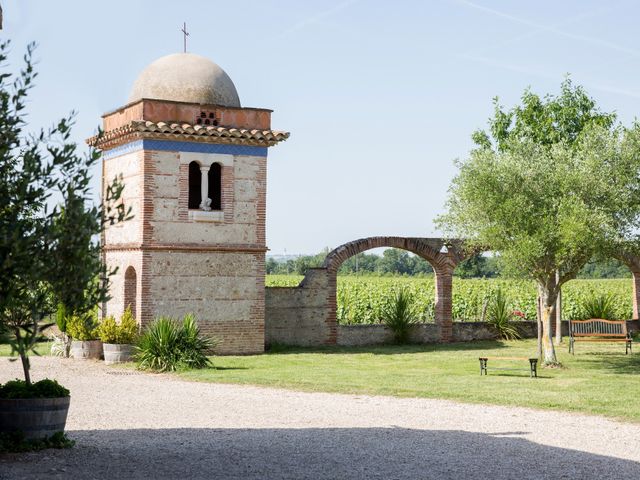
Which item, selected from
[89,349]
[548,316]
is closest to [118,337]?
[89,349]

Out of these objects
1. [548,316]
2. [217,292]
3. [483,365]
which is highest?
[217,292]

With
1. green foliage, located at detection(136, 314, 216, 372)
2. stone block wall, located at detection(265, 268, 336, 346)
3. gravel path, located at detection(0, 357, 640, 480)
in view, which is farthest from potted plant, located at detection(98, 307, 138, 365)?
gravel path, located at detection(0, 357, 640, 480)

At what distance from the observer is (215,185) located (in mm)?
26250

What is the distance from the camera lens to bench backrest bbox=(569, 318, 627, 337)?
25891 mm

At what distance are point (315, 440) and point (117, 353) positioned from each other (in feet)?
39.3

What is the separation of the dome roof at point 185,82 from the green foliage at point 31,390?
15.1 meters

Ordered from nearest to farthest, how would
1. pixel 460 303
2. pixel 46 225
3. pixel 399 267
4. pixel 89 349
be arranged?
pixel 46 225 < pixel 89 349 < pixel 460 303 < pixel 399 267

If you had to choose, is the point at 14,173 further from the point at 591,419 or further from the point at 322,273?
the point at 322,273

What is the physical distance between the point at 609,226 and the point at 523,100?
38.6 ft

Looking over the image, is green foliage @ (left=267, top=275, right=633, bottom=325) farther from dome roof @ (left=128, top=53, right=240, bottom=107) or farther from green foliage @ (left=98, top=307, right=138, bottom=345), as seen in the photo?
green foliage @ (left=98, top=307, right=138, bottom=345)

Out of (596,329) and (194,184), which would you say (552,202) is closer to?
(596,329)

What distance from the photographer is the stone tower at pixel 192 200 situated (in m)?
24.6

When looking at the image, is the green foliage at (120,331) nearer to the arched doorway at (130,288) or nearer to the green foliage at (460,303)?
the arched doorway at (130,288)

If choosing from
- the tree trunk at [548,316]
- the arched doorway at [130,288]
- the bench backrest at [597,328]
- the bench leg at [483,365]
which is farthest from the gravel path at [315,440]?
the bench backrest at [597,328]
